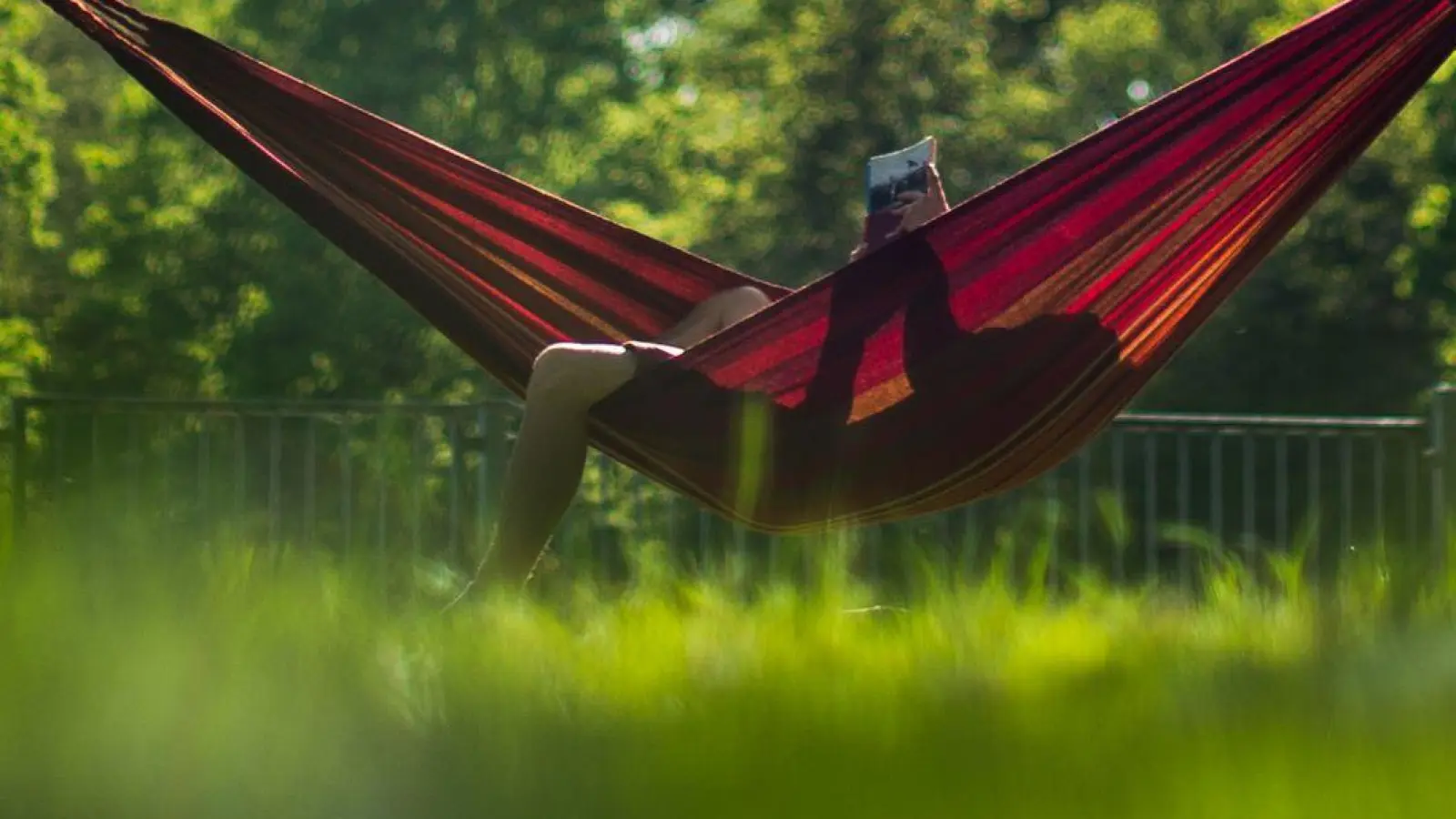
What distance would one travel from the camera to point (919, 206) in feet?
10.3

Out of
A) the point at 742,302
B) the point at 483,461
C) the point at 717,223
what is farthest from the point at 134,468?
the point at 717,223

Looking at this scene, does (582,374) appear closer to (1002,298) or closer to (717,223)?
(1002,298)

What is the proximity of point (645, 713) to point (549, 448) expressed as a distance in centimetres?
100

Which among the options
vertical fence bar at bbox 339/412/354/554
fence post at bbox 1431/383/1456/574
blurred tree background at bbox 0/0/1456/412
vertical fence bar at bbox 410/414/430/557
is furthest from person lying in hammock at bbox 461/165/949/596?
blurred tree background at bbox 0/0/1456/412

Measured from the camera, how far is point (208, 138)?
3.17 metres

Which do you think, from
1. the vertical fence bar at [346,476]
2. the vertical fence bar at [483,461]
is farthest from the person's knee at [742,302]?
the vertical fence bar at [483,461]

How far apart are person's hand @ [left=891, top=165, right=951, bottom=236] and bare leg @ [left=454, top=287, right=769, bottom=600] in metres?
0.56

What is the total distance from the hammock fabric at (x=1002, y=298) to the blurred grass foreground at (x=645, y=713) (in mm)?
499

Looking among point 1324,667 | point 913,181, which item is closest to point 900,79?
point 913,181

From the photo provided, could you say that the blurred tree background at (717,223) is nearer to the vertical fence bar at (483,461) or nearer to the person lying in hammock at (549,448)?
the vertical fence bar at (483,461)

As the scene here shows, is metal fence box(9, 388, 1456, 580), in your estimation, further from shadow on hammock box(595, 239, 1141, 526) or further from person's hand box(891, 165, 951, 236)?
person's hand box(891, 165, 951, 236)

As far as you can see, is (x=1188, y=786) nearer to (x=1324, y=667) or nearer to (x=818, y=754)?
(x=818, y=754)

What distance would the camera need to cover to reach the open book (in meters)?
3.14

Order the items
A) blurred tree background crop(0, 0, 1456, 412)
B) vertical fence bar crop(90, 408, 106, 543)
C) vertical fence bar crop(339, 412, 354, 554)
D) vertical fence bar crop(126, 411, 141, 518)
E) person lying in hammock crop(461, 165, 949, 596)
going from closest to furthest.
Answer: vertical fence bar crop(90, 408, 106, 543) < person lying in hammock crop(461, 165, 949, 596) < vertical fence bar crop(126, 411, 141, 518) < vertical fence bar crop(339, 412, 354, 554) < blurred tree background crop(0, 0, 1456, 412)
